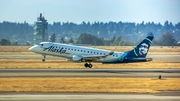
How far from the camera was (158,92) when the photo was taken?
119 feet

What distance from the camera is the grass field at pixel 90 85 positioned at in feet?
122

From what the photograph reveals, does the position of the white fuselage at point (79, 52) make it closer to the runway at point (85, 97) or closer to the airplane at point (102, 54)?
the airplane at point (102, 54)

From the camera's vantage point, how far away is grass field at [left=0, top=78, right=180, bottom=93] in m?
37.1

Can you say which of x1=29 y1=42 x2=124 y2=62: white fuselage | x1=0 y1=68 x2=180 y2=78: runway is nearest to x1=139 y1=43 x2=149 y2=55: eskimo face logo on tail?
x1=29 y1=42 x2=124 y2=62: white fuselage

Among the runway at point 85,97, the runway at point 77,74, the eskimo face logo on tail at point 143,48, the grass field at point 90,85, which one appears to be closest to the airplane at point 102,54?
the eskimo face logo on tail at point 143,48

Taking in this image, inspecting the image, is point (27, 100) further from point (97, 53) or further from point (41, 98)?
point (97, 53)

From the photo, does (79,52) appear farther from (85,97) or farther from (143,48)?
(85,97)

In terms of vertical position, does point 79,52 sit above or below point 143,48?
below

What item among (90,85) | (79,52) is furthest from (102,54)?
A: (90,85)

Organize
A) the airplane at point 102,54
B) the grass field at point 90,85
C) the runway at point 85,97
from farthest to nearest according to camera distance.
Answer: the airplane at point 102,54
the grass field at point 90,85
the runway at point 85,97

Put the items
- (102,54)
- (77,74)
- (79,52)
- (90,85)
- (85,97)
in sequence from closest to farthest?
(85,97)
(90,85)
(77,74)
(102,54)
(79,52)

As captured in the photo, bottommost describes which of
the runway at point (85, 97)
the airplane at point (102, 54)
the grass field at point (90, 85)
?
the runway at point (85, 97)

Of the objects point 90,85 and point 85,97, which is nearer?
point 85,97

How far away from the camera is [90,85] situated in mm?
40188
